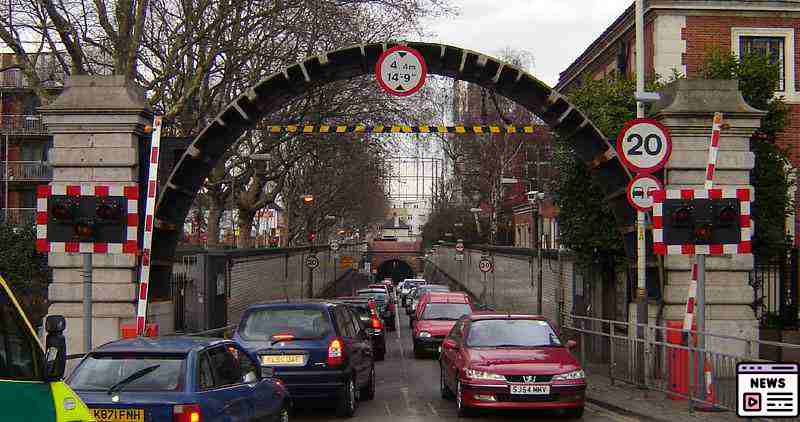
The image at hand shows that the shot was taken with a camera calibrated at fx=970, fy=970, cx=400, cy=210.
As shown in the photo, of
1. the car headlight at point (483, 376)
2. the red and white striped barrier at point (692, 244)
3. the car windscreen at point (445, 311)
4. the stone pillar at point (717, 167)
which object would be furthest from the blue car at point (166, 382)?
the car windscreen at point (445, 311)

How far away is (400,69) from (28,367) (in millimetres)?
13621

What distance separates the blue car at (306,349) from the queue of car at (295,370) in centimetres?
1

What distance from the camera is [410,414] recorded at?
47.0 ft

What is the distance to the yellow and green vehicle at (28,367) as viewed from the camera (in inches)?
217

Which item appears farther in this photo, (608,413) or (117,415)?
(608,413)

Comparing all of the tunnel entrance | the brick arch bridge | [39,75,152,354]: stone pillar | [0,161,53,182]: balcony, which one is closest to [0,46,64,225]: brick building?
[0,161,53,182]: balcony

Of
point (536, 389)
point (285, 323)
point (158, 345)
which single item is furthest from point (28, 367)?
point (536, 389)

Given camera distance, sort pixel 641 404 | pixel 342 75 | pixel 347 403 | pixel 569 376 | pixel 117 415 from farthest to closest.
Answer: pixel 342 75
pixel 641 404
pixel 347 403
pixel 569 376
pixel 117 415

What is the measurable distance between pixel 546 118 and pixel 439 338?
8.26 meters

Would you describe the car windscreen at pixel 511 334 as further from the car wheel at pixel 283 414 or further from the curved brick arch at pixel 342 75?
the curved brick arch at pixel 342 75

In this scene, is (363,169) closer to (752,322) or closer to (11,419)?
(752,322)

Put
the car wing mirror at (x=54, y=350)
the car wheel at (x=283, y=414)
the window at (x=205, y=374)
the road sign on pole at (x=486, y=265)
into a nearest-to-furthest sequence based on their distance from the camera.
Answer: the car wing mirror at (x=54, y=350) → the window at (x=205, y=374) → the car wheel at (x=283, y=414) → the road sign on pole at (x=486, y=265)

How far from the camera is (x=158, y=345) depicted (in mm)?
9305

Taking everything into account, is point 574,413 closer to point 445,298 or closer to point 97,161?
point 97,161
